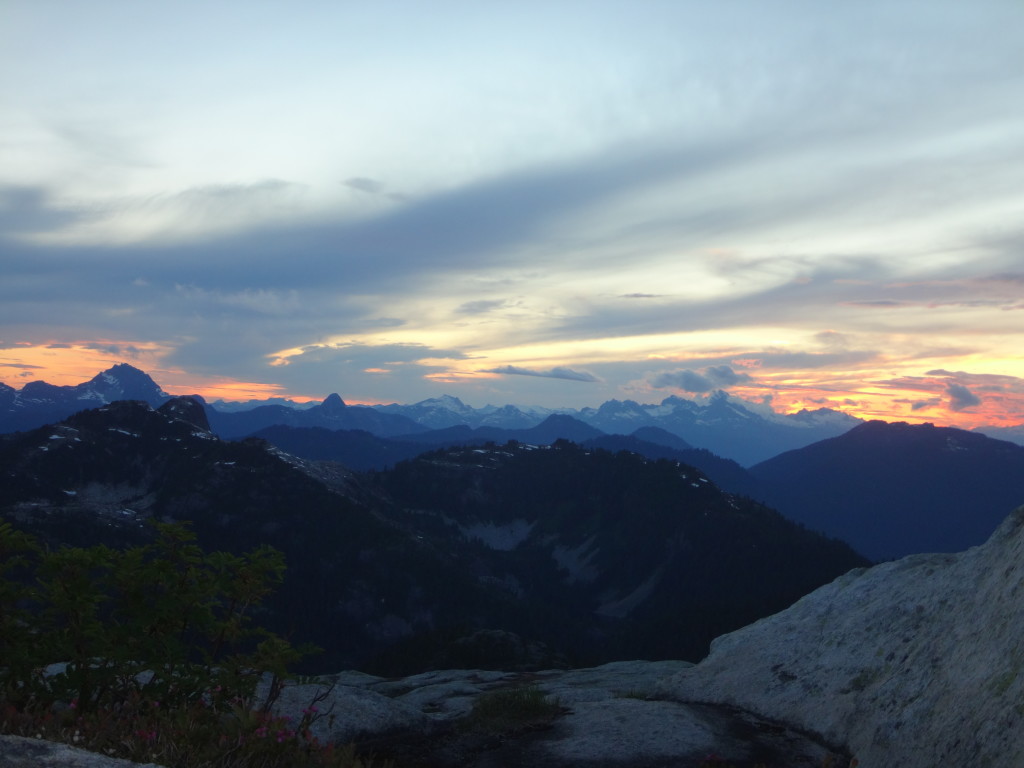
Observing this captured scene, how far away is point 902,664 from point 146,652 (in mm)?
19838

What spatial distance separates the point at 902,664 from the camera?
20375 mm

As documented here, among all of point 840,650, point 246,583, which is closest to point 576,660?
point 840,650

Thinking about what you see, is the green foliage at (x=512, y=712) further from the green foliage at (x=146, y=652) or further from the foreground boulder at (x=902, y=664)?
the green foliage at (x=146, y=652)

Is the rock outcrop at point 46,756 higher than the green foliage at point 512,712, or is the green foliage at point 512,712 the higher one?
the rock outcrop at point 46,756

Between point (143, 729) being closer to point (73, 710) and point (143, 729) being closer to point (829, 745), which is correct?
point (73, 710)

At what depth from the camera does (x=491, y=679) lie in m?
42.7

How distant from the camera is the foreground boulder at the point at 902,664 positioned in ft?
51.4

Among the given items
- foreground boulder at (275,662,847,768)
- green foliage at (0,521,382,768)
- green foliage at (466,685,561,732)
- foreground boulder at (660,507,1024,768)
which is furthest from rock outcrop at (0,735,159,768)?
foreground boulder at (660,507,1024,768)

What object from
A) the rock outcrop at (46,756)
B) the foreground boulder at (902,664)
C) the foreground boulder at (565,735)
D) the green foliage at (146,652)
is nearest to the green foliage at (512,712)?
the foreground boulder at (565,735)

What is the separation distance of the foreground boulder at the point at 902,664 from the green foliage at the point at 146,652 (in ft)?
43.2

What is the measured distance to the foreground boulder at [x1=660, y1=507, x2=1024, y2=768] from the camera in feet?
51.4

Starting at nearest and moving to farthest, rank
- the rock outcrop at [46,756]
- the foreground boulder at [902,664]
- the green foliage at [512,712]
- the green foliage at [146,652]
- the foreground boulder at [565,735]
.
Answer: the rock outcrop at [46,756]
the green foliage at [146,652]
the foreground boulder at [902,664]
the foreground boulder at [565,735]
the green foliage at [512,712]

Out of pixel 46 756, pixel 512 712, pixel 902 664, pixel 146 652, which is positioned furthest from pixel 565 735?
pixel 46 756

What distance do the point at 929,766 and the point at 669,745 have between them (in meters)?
6.32
